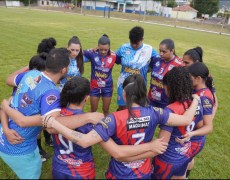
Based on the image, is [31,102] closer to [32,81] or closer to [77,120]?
[32,81]

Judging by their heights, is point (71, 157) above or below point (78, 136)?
below

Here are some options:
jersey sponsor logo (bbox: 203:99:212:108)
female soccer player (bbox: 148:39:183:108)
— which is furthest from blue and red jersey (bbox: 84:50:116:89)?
jersey sponsor logo (bbox: 203:99:212:108)

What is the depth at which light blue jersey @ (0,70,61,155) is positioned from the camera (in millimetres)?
2760

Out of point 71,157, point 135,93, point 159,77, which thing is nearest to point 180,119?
point 135,93

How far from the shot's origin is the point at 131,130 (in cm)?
261

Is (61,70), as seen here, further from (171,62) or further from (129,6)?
(129,6)

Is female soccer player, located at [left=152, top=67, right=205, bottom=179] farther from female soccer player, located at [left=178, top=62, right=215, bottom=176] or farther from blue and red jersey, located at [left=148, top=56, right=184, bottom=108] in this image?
blue and red jersey, located at [left=148, top=56, right=184, bottom=108]

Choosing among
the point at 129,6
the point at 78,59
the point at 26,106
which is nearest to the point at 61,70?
the point at 26,106

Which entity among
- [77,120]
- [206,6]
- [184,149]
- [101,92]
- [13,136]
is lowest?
[101,92]

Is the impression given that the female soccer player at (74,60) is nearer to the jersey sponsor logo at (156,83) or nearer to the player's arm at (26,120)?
the jersey sponsor logo at (156,83)

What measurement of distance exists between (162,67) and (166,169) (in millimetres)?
2430

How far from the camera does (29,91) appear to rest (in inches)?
113

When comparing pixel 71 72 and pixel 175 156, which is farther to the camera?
pixel 71 72

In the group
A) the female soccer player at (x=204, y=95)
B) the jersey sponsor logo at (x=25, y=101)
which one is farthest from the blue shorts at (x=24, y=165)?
the female soccer player at (x=204, y=95)
